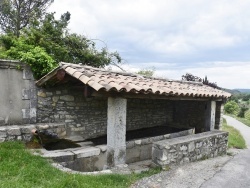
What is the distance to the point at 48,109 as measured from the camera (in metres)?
7.13

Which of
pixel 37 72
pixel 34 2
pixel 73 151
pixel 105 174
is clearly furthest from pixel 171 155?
pixel 34 2

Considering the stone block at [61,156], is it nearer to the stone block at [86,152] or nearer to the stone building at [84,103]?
the stone building at [84,103]

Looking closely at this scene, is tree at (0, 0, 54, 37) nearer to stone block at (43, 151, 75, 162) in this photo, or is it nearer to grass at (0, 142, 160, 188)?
stone block at (43, 151, 75, 162)

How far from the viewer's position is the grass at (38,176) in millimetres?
4008

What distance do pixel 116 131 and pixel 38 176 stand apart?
1.98m

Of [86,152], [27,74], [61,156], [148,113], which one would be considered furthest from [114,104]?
[148,113]

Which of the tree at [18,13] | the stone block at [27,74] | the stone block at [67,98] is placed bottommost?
the stone block at [67,98]

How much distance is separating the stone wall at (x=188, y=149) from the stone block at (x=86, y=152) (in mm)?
1565

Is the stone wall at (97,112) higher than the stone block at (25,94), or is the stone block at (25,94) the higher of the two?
the stone block at (25,94)

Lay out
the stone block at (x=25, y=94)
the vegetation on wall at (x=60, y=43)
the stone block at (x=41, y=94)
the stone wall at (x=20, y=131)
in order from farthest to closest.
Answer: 1. the vegetation on wall at (x=60, y=43)
2. the stone block at (x=41, y=94)
3. the stone block at (x=25, y=94)
4. the stone wall at (x=20, y=131)

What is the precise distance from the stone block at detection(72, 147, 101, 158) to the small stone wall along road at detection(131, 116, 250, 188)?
66.3 inches

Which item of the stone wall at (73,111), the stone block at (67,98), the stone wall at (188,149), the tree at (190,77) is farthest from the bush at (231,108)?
the stone block at (67,98)

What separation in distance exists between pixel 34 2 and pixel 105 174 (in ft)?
54.5

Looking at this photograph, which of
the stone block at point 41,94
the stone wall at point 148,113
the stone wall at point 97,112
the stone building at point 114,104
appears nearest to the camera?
the stone building at point 114,104
